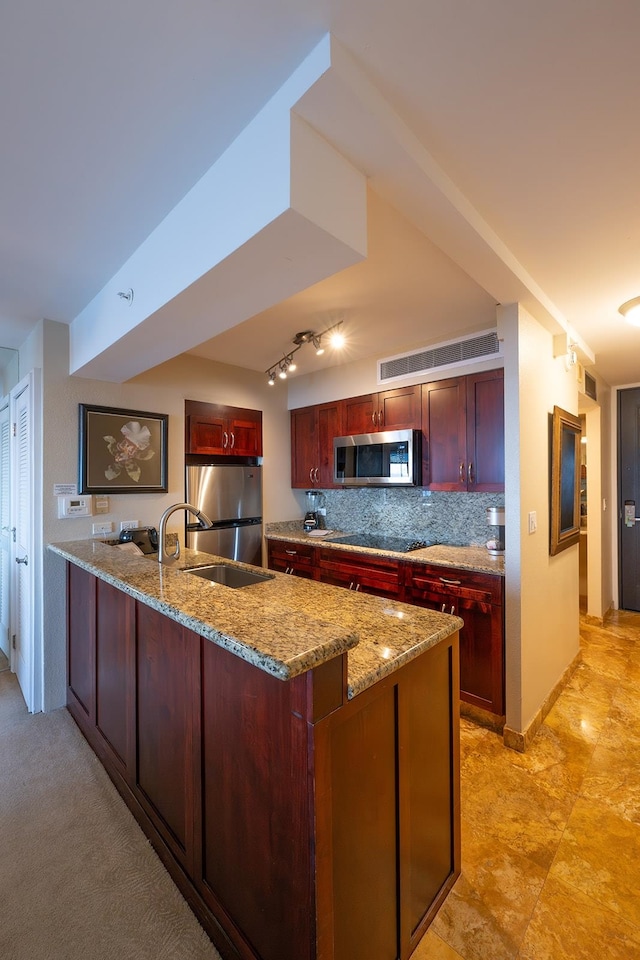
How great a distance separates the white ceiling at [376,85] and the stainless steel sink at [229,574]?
1575 millimetres

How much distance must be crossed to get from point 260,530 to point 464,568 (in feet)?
6.62

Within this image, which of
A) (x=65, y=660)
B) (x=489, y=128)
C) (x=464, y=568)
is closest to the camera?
(x=489, y=128)

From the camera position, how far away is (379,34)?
93cm

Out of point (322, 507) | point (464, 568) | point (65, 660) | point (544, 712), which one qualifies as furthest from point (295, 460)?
point (544, 712)

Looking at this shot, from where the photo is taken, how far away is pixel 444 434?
2.99m

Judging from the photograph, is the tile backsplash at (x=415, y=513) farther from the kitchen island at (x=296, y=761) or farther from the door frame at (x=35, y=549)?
the door frame at (x=35, y=549)

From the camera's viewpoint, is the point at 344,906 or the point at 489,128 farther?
the point at 489,128

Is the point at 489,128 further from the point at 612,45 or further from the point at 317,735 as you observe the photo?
the point at 317,735

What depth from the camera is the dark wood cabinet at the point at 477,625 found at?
231 centimetres

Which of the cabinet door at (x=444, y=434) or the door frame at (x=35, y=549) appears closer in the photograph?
the door frame at (x=35, y=549)

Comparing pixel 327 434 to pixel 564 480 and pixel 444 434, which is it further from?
pixel 564 480

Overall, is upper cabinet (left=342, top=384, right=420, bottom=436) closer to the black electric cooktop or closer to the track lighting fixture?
the track lighting fixture

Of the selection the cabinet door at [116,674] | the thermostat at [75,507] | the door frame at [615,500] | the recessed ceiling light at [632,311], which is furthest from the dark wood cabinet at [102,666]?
the door frame at [615,500]

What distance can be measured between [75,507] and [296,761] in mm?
2301
